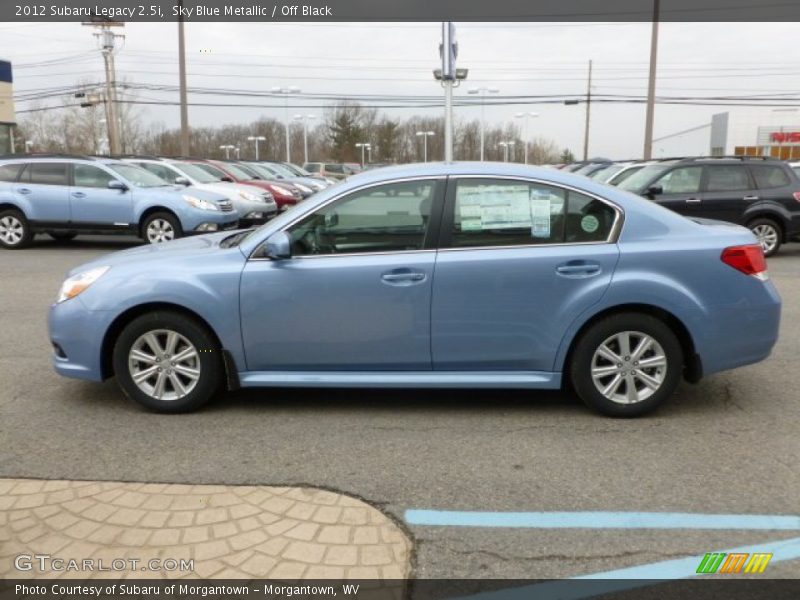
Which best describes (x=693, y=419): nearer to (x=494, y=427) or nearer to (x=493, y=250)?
(x=494, y=427)

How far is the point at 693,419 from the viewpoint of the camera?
15.0 ft

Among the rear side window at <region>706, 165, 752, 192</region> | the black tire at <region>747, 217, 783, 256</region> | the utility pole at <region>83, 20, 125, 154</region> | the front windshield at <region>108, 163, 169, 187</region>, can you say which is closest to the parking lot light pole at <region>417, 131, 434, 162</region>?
the utility pole at <region>83, 20, 125, 154</region>

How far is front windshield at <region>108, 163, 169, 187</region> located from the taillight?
11.4 meters

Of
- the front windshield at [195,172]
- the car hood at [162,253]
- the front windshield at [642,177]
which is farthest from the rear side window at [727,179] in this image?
the front windshield at [195,172]

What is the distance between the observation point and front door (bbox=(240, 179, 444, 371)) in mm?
4434

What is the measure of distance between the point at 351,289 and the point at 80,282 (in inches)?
72.1

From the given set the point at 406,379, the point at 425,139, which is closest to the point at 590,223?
the point at 406,379

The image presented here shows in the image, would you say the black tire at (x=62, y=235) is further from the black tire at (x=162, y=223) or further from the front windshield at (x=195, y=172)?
the front windshield at (x=195, y=172)

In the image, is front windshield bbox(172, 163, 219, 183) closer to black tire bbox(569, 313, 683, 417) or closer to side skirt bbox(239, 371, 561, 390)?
side skirt bbox(239, 371, 561, 390)

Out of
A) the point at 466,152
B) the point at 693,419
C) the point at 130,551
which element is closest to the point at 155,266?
the point at 130,551

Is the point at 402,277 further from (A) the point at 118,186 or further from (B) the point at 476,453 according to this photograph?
(A) the point at 118,186

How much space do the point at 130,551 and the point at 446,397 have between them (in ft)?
8.25

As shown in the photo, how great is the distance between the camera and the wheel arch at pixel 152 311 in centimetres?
456

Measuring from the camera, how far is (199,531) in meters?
3.17
